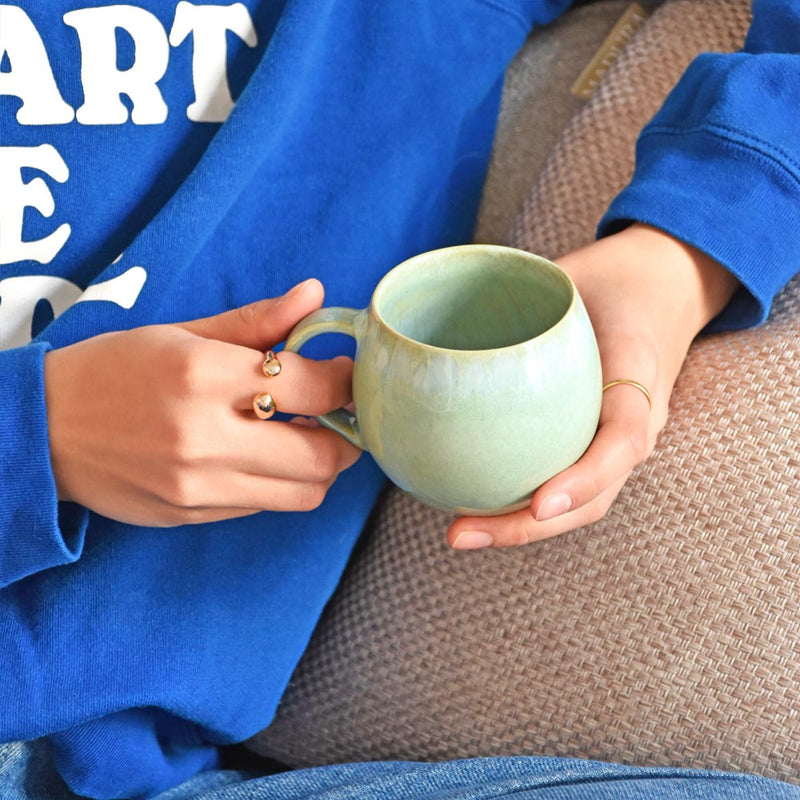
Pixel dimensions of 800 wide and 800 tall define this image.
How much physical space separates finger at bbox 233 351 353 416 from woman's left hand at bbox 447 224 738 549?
0.11m

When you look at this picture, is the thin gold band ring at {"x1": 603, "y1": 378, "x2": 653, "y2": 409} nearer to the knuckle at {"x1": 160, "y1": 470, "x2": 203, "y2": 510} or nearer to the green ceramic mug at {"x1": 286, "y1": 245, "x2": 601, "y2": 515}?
the green ceramic mug at {"x1": 286, "y1": 245, "x2": 601, "y2": 515}

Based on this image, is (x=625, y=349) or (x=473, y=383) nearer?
(x=473, y=383)

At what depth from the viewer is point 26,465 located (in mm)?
478

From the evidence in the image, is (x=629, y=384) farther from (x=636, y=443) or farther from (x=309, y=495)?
(x=309, y=495)

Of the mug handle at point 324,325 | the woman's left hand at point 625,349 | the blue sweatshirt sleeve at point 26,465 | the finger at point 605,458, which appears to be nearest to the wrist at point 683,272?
the woman's left hand at point 625,349

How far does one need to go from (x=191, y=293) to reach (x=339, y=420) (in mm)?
178

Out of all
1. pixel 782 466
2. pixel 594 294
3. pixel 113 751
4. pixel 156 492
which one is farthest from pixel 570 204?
pixel 113 751

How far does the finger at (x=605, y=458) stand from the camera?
437 mm

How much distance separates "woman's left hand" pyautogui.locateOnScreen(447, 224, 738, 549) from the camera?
1.49 feet

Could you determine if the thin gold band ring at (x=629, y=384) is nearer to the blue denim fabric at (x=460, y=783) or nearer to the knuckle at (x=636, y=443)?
the knuckle at (x=636, y=443)

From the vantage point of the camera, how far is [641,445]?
0.49 metres

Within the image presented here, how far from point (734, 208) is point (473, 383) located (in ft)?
0.95

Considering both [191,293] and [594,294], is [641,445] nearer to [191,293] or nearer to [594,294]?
[594,294]

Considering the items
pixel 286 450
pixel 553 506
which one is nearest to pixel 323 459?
pixel 286 450
